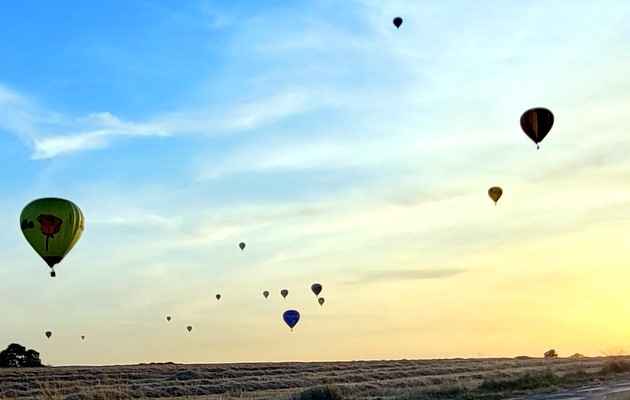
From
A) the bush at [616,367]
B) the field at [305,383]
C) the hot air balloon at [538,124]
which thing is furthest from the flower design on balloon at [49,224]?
the bush at [616,367]

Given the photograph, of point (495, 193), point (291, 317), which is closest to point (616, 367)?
point (495, 193)

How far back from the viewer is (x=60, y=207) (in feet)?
114

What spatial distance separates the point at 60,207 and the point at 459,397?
16.2 metres

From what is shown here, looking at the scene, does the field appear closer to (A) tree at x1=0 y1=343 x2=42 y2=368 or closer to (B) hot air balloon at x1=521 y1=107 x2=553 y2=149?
(B) hot air balloon at x1=521 y1=107 x2=553 y2=149

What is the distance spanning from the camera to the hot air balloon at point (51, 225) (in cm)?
3478

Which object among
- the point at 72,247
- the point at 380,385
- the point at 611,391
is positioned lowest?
the point at 611,391

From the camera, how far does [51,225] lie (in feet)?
115

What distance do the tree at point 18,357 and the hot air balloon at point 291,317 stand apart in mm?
46595

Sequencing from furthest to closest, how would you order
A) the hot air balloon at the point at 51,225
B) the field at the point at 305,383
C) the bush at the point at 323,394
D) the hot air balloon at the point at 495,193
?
the hot air balloon at the point at 495,193 → the hot air balloon at the point at 51,225 → the field at the point at 305,383 → the bush at the point at 323,394

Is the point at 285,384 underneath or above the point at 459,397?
above

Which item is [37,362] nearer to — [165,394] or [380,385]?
[165,394]

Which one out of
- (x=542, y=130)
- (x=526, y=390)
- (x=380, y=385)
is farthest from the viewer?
(x=380, y=385)

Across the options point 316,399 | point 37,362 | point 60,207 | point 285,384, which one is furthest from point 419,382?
point 37,362

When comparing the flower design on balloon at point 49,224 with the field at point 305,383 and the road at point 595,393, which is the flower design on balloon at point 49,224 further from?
the road at point 595,393
